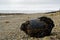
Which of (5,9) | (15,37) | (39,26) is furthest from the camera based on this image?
(5,9)

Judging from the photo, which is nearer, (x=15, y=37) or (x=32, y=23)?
(x=32, y=23)

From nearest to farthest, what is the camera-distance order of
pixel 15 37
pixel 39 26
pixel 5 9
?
1. pixel 39 26
2. pixel 15 37
3. pixel 5 9

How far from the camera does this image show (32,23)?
86.1 inches

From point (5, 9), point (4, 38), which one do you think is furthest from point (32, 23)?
point (5, 9)

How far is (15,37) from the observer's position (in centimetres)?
233

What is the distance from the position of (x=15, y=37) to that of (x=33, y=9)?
426cm

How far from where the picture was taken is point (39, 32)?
86.8 inches

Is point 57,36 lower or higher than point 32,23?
lower

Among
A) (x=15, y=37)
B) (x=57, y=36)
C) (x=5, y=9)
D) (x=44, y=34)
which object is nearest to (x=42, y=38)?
(x=44, y=34)

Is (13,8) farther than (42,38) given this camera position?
Yes

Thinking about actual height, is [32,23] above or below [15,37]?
above

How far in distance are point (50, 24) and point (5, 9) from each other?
433 centimetres

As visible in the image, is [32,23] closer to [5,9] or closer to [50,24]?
[50,24]

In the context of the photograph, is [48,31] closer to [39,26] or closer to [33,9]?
[39,26]
